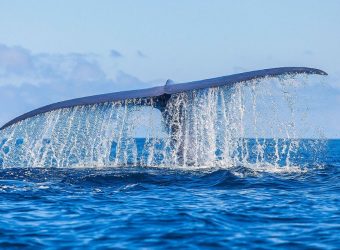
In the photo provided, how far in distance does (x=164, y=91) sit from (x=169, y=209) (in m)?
4.77

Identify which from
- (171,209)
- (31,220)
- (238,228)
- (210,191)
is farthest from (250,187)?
(31,220)

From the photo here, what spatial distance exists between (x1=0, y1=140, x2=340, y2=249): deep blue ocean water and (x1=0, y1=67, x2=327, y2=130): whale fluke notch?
1.47m

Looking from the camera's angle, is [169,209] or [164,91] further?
[164,91]

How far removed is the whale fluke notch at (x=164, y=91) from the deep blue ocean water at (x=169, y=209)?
4.83ft

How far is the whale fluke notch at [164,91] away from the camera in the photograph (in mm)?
14227

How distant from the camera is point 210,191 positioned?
1291cm

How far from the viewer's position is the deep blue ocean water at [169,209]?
8.87m

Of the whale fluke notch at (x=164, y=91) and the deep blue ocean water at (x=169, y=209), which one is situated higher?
the whale fluke notch at (x=164, y=91)

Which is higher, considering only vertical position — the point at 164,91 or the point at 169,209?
the point at 164,91

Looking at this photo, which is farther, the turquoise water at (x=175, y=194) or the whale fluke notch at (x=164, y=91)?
the whale fluke notch at (x=164, y=91)

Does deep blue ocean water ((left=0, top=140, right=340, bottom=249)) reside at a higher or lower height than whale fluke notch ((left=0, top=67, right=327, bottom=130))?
lower

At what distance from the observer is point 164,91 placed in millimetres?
15211

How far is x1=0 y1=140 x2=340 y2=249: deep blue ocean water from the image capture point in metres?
8.87

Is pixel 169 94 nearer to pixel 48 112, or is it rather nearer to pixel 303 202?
pixel 48 112
